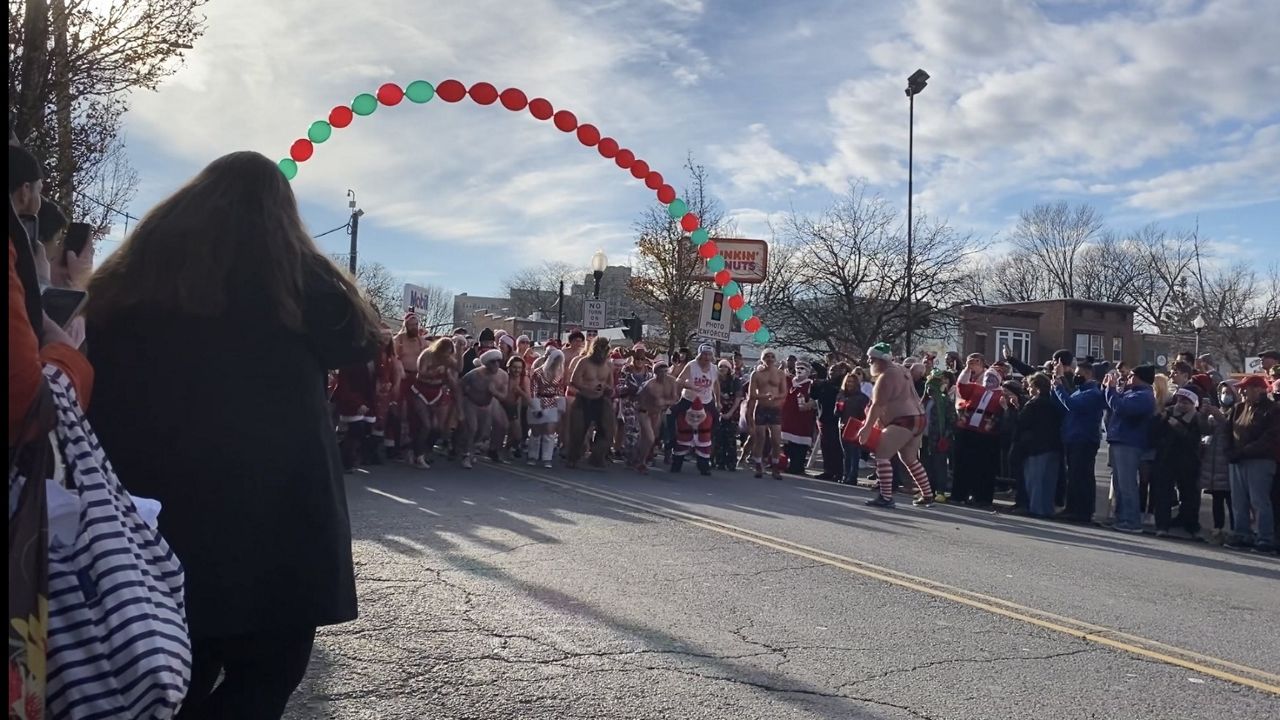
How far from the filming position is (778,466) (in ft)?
52.2

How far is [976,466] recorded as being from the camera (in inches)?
557

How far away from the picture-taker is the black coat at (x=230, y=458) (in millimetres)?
2424

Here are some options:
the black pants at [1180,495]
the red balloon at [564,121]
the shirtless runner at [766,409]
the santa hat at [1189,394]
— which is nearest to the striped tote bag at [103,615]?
the black pants at [1180,495]

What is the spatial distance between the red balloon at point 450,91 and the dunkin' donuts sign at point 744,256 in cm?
1409

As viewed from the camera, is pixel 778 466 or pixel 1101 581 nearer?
pixel 1101 581

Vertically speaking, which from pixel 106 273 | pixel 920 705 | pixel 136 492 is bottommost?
pixel 920 705

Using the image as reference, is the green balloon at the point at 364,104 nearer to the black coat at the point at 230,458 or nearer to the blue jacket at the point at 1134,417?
the blue jacket at the point at 1134,417

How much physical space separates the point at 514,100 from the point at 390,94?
2.27m

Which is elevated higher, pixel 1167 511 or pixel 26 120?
pixel 26 120

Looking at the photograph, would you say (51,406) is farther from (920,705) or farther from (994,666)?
(994,666)

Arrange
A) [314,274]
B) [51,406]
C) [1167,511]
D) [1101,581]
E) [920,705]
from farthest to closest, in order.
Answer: [1167,511] < [1101,581] < [920,705] < [314,274] < [51,406]

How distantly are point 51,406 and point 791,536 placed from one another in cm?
803

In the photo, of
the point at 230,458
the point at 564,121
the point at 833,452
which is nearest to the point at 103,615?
the point at 230,458

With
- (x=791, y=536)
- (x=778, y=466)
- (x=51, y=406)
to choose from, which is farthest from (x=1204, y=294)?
(x=51, y=406)
